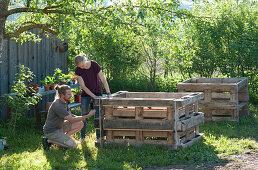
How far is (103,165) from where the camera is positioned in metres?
5.64

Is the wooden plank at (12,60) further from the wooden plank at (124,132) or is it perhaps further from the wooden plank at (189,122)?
the wooden plank at (189,122)

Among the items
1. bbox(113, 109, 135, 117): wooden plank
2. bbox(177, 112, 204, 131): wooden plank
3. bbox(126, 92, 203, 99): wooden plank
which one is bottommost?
bbox(177, 112, 204, 131): wooden plank

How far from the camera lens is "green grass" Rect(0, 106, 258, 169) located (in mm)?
5730

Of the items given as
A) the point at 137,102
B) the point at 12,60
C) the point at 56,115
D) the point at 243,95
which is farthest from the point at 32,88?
the point at 243,95

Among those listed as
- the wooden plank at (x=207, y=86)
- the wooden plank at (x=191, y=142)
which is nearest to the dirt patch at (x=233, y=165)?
the wooden plank at (x=191, y=142)

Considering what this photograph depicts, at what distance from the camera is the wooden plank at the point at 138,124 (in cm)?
639

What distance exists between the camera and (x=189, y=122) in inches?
265

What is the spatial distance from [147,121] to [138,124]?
0.17 metres

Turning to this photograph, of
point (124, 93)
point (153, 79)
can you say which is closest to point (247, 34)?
point (153, 79)

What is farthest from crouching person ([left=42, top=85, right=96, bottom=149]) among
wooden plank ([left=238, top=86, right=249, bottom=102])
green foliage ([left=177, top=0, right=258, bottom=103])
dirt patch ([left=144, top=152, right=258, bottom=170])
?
green foliage ([left=177, top=0, right=258, bottom=103])

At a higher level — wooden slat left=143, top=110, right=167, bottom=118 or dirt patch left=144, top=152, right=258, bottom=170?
wooden slat left=143, top=110, right=167, bottom=118

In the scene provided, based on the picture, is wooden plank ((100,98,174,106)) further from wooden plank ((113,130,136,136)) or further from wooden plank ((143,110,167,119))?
wooden plank ((113,130,136,136))

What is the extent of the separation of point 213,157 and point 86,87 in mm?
2565

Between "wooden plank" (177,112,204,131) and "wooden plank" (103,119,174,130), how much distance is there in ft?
0.50
